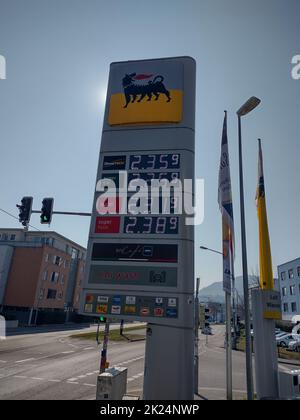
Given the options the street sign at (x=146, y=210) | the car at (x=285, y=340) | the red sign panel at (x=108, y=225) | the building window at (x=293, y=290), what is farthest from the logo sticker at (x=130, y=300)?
the building window at (x=293, y=290)

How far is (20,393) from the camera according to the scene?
456 inches

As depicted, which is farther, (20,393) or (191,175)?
(20,393)

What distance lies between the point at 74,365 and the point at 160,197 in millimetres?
14466

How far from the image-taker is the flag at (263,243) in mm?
10703

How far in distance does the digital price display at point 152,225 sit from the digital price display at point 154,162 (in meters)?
1.69

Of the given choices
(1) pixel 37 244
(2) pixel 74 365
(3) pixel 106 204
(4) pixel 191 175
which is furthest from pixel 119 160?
(1) pixel 37 244

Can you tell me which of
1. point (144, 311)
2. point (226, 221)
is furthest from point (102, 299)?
point (226, 221)

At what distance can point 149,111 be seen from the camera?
1077cm

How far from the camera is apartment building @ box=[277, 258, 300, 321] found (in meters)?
62.0

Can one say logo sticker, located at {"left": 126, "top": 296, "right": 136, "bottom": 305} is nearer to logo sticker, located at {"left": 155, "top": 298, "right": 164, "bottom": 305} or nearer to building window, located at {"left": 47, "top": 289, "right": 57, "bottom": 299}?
logo sticker, located at {"left": 155, "top": 298, "right": 164, "bottom": 305}

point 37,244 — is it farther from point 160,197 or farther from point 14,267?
point 160,197

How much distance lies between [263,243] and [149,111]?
619cm
